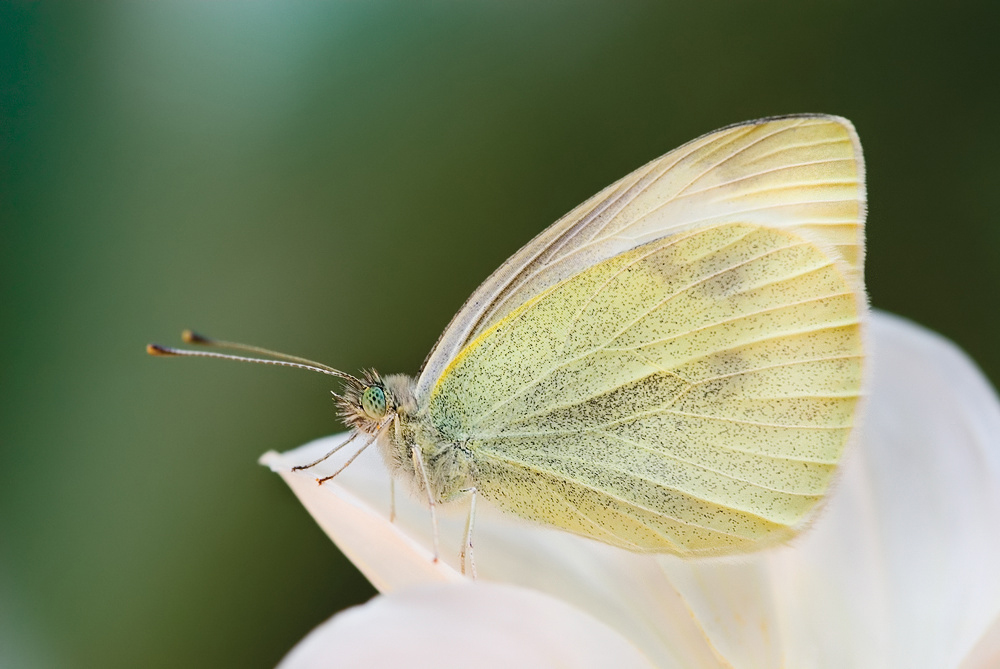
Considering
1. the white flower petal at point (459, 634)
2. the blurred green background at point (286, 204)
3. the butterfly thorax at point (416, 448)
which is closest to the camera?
the white flower petal at point (459, 634)

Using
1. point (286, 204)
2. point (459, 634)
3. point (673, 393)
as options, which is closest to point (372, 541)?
point (459, 634)

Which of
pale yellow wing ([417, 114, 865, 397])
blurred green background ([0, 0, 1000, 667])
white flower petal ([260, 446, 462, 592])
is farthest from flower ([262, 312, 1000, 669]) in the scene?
blurred green background ([0, 0, 1000, 667])

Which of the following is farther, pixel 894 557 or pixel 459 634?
pixel 894 557

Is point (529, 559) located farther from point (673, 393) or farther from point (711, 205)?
point (711, 205)

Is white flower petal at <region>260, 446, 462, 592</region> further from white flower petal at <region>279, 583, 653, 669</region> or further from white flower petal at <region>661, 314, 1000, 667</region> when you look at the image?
white flower petal at <region>661, 314, 1000, 667</region>

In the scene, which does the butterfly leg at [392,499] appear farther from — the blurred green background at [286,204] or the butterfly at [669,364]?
the blurred green background at [286,204]

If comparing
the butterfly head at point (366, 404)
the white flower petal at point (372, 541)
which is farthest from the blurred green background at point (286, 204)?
the white flower petal at point (372, 541)
